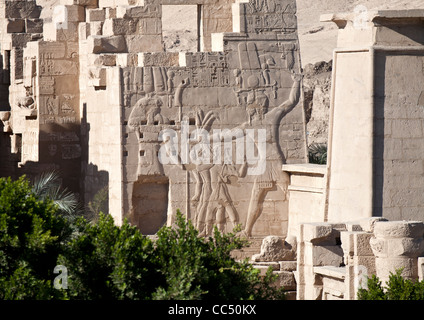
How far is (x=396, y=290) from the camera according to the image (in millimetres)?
16188

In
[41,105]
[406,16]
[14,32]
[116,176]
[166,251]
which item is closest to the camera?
[166,251]

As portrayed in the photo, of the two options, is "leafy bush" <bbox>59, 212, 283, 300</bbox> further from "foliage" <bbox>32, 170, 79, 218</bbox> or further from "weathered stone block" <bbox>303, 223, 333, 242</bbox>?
"foliage" <bbox>32, 170, 79, 218</bbox>

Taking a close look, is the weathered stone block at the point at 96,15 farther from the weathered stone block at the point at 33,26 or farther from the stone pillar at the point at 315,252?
the stone pillar at the point at 315,252

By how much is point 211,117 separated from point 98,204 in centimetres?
285

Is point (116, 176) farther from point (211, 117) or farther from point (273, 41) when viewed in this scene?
point (273, 41)

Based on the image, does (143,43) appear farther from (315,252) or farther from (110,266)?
(110,266)

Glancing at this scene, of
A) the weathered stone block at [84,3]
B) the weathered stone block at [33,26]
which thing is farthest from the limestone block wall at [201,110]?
the weathered stone block at [33,26]

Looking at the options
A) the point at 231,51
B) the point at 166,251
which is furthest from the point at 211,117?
the point at 166,251

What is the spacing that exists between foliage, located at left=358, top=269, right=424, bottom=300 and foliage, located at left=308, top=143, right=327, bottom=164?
10.3m

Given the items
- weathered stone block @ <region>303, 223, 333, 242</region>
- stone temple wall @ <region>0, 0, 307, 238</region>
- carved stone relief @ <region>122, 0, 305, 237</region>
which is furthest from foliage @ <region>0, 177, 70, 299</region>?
carved stone relief @ <region>122, 0, 305, 237</region>

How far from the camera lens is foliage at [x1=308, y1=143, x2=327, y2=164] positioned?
26.8 m

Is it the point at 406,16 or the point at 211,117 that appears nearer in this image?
the point at 406,16

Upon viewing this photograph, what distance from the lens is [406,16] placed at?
19844 mm
